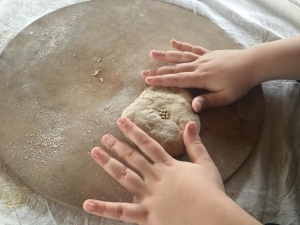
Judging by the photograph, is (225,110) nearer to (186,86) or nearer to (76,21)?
(186,86)

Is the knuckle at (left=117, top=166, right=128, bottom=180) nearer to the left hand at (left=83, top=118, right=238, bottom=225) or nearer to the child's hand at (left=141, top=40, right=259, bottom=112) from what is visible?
the left hand at (left=83, top=118, right=238, bottom=225)

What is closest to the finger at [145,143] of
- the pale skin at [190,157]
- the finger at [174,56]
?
the pale skin at [190,157]

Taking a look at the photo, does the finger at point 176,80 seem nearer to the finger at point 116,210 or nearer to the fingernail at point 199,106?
the fingernail at point 199,106

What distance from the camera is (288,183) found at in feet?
2.69

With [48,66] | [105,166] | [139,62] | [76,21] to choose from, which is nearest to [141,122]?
[105,166]

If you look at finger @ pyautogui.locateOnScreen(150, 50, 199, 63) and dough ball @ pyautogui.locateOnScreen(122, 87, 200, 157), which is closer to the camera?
dough ball @ pyautogui.locateOnScreen(122, 87, 200, 157)

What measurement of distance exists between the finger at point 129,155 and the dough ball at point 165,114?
2.4 inches

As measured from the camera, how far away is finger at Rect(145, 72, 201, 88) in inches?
34.2

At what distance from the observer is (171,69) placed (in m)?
0.91

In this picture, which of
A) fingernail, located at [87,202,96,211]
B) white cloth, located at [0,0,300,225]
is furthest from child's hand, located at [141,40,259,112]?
fingernail, located at [87,202,96,211]

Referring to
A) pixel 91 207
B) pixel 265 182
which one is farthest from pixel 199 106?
pixel 91 207

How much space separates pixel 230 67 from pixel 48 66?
499 millimetres

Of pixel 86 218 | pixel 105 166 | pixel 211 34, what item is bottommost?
pixel 86 218

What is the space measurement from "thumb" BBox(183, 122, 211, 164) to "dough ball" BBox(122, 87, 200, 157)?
3 centimetres
